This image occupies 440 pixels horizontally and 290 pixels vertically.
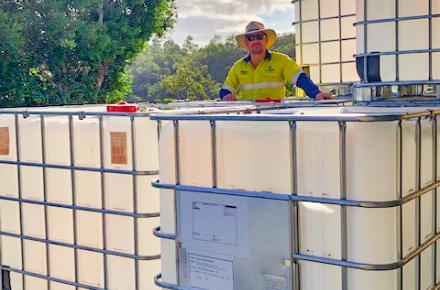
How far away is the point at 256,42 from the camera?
671 cm

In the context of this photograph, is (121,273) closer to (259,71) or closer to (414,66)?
(414,66)

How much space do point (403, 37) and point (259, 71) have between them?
2.89 m

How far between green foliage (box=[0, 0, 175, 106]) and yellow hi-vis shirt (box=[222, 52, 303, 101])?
12.9 meters

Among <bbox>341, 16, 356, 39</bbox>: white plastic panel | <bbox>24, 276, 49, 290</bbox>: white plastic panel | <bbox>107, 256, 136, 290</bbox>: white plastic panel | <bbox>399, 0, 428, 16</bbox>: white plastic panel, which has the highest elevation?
<bbox>341, 16, 356, 39</bbox>: white plastic panel

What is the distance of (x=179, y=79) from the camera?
4109 centimetres

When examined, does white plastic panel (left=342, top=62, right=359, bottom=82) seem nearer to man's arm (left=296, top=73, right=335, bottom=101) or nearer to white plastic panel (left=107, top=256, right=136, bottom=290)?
man's arm (left=296, top=73, right=335, bottom=101)

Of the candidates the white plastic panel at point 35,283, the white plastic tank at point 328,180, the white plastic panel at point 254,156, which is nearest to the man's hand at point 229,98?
the white plastic panel at point 35,283

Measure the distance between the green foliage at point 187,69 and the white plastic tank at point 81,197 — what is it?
32.3m

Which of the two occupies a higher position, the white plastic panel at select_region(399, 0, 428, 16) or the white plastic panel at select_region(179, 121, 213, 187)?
the white plastic panel at select_region(399, 0, 428, 16)

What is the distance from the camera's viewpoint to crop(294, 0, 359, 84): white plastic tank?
7.88 m

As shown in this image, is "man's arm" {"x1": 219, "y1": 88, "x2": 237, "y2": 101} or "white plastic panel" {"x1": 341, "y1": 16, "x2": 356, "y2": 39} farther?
"white plastic panel" {"x1": 341, "y1": 16, "x2": 356, "y2": 39}

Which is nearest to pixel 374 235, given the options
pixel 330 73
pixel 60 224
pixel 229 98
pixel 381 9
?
pixel 381 9

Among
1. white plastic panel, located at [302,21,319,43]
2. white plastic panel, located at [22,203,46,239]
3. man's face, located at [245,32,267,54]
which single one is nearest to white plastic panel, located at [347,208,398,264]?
white plastic panel, located at [22,203,46,239]

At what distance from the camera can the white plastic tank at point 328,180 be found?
8.24 feet
